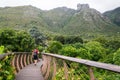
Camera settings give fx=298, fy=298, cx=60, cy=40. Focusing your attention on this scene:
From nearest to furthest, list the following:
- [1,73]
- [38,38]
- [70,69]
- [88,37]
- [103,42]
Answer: [70,69] < [1,73] < [38,38] < [103,42] < [88,37]

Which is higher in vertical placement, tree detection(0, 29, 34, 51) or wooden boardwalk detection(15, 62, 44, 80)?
wooden boardwalk detection(15, 62, 44, 80)

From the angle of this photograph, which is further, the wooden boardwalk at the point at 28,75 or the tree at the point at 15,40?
the tree at the point at 15,40

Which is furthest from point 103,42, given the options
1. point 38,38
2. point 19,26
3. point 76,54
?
point 19,26

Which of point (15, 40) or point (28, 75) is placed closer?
point (28, 75)

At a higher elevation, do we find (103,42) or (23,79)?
(23,79)

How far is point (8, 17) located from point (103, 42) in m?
96.4

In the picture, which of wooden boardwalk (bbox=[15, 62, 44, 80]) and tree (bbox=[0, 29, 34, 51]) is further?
tree (bbox=[0, 29, 34, 51])

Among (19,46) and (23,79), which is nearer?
(23,79)

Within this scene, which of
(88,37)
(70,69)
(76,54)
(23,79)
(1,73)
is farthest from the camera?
(88,37)

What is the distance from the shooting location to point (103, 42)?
11562 cm

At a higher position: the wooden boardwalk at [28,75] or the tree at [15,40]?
the wooden boardwalk at [28,75]

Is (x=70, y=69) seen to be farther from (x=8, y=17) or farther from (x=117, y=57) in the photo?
(x=8, y=17)

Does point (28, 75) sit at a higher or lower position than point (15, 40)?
higher

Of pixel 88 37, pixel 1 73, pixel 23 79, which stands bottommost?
pixel 88 37
